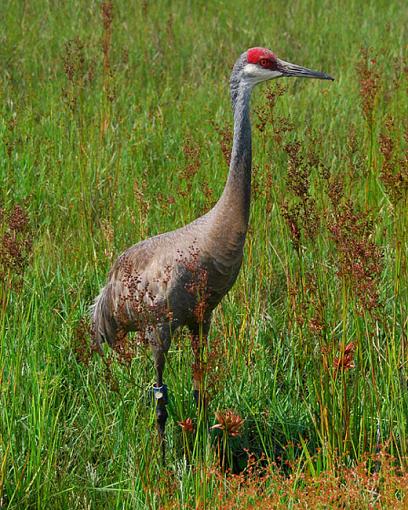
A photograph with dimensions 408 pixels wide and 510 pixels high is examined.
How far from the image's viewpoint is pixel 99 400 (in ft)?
12.0

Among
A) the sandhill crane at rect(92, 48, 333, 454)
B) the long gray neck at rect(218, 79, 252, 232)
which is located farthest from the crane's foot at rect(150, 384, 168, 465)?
the long gray neck at rect(218, 79, 252, 232)

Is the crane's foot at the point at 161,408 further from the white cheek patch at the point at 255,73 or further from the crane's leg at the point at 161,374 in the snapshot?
the white cheek patch at the point at 255,73

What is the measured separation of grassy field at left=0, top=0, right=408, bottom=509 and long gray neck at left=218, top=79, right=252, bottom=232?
113mm

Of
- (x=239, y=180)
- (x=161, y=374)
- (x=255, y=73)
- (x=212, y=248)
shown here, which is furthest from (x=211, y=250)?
(x=255, y=73)

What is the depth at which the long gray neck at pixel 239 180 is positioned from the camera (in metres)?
3.57

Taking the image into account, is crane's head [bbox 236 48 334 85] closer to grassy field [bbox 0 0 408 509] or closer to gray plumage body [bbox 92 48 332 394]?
gray plumage body [bbox 92 48 332 394]

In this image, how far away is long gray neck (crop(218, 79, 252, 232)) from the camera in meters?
3.57

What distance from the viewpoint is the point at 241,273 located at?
14.2 feet

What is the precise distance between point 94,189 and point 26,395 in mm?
2114

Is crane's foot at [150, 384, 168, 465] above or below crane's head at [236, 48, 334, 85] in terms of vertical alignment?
below

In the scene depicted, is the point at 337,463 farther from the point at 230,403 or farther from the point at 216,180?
the point at 216,180

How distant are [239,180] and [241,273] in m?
0.81

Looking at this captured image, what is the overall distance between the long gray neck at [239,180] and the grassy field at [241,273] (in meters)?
0.11

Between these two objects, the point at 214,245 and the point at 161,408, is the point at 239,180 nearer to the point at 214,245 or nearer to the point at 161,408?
the point at 214,245
